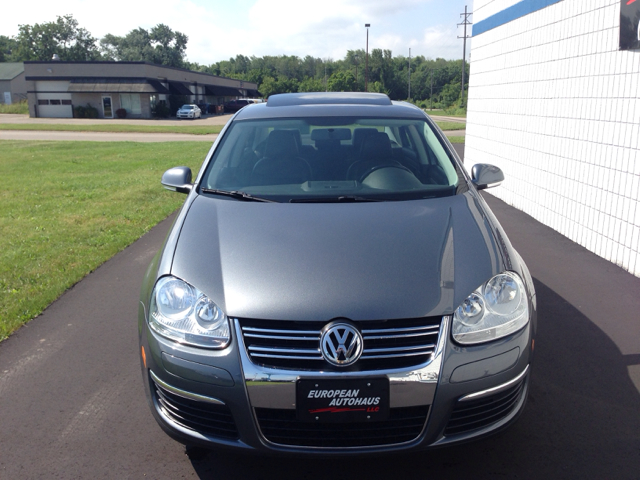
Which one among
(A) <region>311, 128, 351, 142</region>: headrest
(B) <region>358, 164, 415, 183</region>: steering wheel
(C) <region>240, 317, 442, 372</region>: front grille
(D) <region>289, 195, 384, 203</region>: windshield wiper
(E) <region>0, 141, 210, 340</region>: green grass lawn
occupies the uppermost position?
(A) <region>311, 128, 351, 142</region>: headrest

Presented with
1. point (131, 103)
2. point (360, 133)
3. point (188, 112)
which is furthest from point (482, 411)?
point (131, 103)

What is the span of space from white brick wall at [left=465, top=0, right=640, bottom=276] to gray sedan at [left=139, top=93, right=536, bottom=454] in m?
3.79

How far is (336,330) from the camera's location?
231 centimetres

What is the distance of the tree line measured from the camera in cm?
9250

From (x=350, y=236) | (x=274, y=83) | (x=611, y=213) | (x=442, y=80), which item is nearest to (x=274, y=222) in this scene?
(x=350, y=236)

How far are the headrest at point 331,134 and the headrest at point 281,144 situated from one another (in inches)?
6.0

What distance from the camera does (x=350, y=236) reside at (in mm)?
2834

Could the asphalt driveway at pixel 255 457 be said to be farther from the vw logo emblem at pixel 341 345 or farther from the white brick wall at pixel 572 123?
the white brick wall at pixel 572 123

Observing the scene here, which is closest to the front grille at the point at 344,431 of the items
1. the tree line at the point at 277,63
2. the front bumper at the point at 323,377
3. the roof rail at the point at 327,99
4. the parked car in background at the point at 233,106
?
the front bumper at the point at 323,377

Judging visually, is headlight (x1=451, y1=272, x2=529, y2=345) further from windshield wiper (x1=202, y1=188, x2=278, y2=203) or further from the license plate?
windshield wiper (x1=202, y1=188, x2=278, y2=203)

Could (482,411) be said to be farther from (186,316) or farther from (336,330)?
(186,316)

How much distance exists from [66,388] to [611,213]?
18.2 ft

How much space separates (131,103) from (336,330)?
2174 inches

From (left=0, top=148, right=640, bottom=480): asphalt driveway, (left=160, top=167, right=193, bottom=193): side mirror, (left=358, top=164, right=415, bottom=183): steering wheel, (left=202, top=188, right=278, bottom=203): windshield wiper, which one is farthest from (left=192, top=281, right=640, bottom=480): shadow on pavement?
(left=160, top=167, right=193, bottom=193): side mirror
